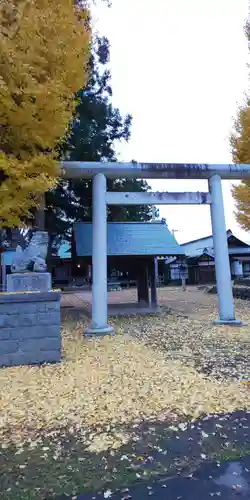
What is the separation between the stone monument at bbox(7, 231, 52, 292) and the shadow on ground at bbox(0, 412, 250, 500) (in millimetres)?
2731

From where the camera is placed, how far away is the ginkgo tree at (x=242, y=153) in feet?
37.1

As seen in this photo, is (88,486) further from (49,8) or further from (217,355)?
(49,8)

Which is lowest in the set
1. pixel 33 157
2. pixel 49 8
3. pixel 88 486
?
pixel 88 486

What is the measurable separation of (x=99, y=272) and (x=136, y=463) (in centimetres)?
498

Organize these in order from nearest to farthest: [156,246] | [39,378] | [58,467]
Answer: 1. [58,467]
2. [39,378]
3. [156,246]

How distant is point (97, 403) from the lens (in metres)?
3.34

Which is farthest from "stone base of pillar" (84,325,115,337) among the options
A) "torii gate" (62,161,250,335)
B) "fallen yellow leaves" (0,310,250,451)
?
"fallen yellow leaves" (0,310,250,451)

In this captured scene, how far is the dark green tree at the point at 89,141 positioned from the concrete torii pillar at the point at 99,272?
3.04 m

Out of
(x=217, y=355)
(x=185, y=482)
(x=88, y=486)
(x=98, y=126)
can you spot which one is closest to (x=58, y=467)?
(x=88, y=486)

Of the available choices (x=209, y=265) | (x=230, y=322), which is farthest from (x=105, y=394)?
(x=209, y=265)

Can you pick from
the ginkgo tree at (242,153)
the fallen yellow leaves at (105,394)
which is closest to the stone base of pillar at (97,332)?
the fallen yellow leaves at (105,394)

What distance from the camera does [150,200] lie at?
7816mm

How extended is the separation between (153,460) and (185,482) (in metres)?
0.32

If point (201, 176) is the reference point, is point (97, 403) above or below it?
below
